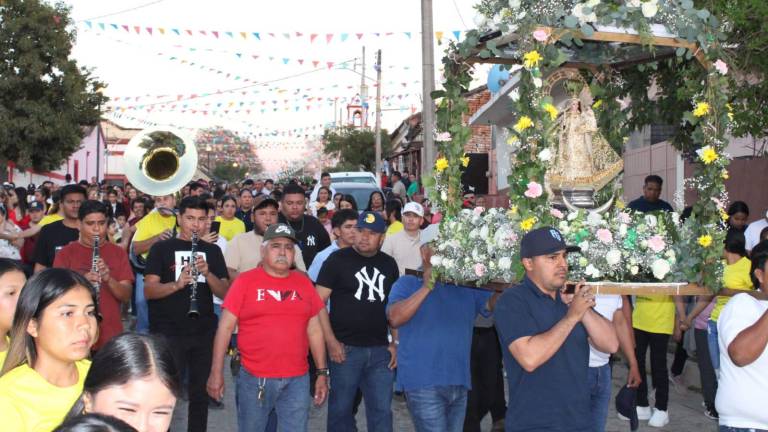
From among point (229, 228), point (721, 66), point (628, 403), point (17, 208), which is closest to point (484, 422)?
point (628, 403)

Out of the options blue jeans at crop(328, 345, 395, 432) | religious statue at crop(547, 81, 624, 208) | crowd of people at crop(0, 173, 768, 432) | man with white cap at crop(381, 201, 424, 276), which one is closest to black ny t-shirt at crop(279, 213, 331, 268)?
crowd of people at crop(0, 173, 768, 432)

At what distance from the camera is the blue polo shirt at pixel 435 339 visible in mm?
6543

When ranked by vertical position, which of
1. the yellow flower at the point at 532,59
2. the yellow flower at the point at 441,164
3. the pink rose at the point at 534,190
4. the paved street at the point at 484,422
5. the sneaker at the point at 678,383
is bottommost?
the paved street at the point at 484,422

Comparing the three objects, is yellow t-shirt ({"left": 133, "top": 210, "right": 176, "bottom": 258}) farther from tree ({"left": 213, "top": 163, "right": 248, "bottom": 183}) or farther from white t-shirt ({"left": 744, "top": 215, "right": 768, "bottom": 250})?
tree ({"left": 213, "top": 163, "right": 248, "bottom": 183})

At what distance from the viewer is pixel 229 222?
12.2 metres

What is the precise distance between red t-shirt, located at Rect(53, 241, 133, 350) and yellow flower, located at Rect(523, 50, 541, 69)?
3.44 m

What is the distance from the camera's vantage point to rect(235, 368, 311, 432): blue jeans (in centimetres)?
666

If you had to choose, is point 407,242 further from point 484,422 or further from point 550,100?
point 550,100

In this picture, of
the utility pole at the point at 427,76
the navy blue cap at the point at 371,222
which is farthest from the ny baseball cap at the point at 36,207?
the navy blue cap at the point at 371,222

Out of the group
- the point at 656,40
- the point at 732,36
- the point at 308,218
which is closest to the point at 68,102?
A: the point at 308,218

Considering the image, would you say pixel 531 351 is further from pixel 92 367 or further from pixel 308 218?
pixel 308 218

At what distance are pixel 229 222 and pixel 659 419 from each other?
5.81m

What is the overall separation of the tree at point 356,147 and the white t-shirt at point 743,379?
55.9 metres

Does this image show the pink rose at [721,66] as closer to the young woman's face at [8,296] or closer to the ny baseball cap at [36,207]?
the young woman's face at [8,296]
